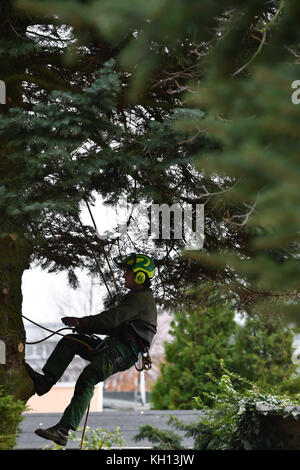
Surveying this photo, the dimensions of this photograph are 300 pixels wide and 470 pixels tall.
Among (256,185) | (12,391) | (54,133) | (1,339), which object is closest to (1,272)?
(1,339)

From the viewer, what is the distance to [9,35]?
4770mm

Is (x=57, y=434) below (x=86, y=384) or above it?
below

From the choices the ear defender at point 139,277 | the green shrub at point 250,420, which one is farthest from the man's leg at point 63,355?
the green shrub at point 250,420

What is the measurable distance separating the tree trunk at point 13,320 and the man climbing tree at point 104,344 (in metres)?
0.14

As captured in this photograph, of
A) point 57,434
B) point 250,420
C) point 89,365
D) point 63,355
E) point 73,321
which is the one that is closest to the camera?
point 57,434

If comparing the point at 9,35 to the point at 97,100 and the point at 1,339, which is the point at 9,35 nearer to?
the point at 97,100

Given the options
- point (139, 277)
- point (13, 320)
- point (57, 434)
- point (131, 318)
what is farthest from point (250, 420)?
point (13, 320)

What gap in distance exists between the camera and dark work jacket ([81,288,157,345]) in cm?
514

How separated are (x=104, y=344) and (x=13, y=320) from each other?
0.85 metres

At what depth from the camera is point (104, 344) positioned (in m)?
5.32

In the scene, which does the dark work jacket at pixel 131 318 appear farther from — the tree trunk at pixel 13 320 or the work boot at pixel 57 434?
the work boot at pixel 57 434

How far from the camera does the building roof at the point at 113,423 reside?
10172 mm

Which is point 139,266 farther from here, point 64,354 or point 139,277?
point 64,354
